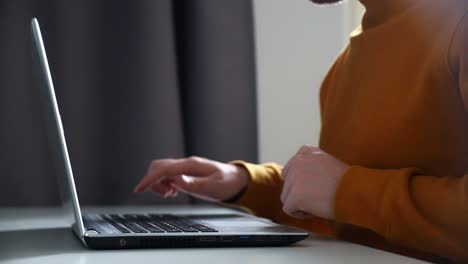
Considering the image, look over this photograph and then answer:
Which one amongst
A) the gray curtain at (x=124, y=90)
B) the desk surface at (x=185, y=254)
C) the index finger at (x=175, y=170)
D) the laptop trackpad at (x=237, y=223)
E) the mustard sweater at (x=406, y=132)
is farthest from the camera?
the gray curtain at (x=124, y=90)

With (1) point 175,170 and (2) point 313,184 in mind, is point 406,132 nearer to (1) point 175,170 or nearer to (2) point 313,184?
(2) point 313,184

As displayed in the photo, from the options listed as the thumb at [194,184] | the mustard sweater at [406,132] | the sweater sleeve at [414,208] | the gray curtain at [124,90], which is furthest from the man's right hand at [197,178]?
the sweater sleeve at [414,208]

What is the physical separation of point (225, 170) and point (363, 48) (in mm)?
319

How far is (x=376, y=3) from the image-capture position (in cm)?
106

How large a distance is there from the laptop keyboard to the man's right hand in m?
0.19

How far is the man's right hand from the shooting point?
1.22m

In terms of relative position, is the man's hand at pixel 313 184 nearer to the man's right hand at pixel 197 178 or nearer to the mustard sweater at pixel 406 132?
the mustard sweater at pixel 406 132

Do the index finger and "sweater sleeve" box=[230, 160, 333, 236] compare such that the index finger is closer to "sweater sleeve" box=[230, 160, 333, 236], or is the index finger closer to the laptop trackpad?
"sweater sleeve" box=[230, 160, 333, 236]

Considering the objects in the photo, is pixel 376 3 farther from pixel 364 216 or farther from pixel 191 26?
pixel 191 26

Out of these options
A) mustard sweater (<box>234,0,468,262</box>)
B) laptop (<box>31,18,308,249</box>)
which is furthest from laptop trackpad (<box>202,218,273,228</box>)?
mustard sweater (<box>234,0,468,262</box>)

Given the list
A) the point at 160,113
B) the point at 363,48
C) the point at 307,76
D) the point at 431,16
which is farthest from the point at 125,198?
the point at 431,16

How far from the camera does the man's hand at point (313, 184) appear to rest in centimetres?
84

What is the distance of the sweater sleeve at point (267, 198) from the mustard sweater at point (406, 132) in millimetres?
163

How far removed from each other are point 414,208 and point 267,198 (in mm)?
531
